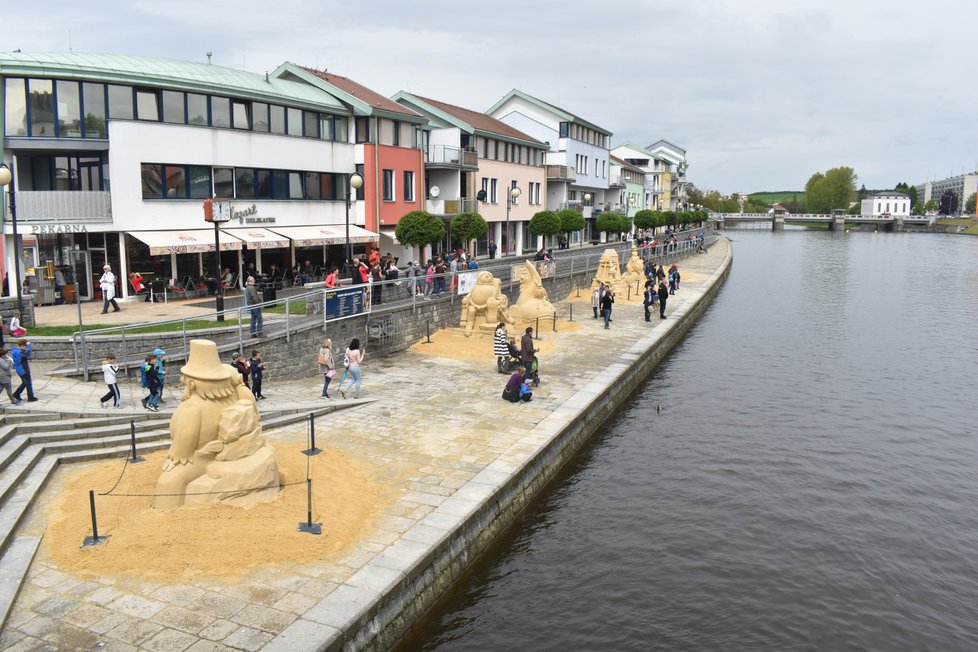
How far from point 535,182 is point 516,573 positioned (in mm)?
53876

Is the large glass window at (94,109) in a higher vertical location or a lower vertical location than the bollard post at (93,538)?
higher

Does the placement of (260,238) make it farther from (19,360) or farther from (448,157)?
(448,157)

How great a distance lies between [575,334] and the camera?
93.6 ft

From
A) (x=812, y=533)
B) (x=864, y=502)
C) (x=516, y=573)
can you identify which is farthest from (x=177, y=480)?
(x=864, y=502)

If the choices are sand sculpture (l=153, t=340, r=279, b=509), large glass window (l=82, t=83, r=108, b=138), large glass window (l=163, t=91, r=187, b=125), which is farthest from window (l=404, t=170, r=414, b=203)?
sand sculpture (l=153, t=340, r=279, b=509)

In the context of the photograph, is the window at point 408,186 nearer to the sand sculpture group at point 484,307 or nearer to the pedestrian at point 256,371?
the sand sculpture group at point 484,307

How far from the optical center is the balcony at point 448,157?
45625 millimetres

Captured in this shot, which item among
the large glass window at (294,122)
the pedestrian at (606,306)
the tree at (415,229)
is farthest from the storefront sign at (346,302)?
the large glass window at (294,122)

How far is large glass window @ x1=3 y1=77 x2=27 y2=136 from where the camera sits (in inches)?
979

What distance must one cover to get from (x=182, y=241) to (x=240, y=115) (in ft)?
23.1

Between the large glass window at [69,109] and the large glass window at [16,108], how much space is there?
1048 millimetres

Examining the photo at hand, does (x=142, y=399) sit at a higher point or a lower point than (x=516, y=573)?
higher

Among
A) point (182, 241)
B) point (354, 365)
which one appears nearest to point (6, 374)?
point (354, 365)

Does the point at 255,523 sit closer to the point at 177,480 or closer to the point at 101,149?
the point at 177,480
